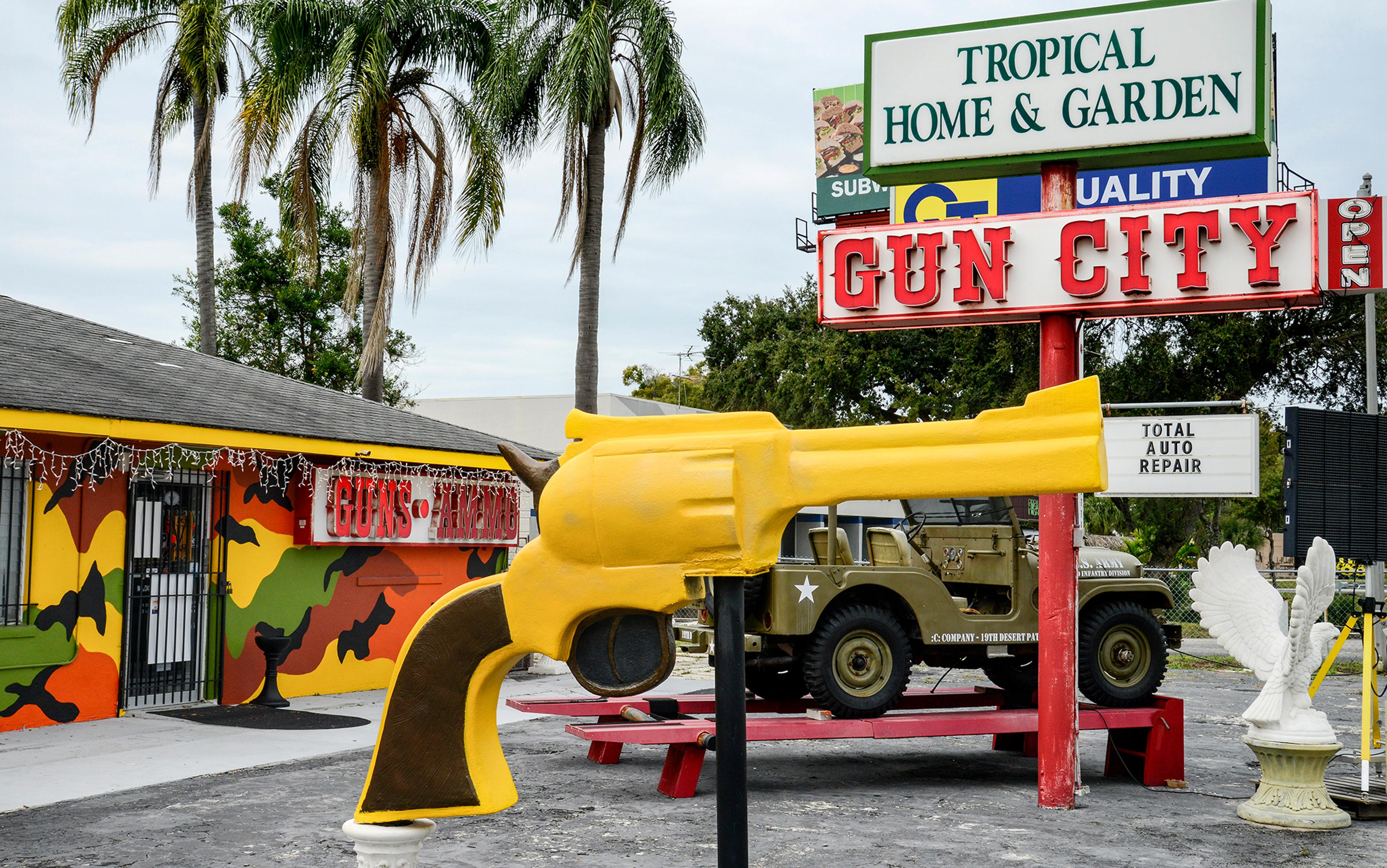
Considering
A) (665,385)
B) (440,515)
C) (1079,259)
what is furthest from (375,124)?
(665,385)

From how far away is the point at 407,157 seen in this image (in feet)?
71.9

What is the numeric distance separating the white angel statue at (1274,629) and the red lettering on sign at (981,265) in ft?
8.15

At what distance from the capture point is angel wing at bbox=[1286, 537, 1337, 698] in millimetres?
8047

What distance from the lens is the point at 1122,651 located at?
10258mm

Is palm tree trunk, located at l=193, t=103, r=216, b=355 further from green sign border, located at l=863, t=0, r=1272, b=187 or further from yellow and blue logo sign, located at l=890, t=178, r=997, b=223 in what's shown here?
green sign border, located at l=863, t=0, r=1272, b=187

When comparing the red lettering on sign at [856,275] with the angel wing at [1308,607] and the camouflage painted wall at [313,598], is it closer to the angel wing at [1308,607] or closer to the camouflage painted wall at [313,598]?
the angel wing at [1308,607]

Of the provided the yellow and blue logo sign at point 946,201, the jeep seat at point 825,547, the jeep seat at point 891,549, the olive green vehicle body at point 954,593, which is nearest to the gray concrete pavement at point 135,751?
the olive green vehicle body at point 954,593

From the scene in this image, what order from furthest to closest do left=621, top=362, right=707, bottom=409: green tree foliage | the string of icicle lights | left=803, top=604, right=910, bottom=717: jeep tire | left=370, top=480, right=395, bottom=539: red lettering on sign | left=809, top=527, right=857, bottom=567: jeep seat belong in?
left=621, top=362, right=707, bottom=409: green tree foliage < left=370, top=480, right=395, bottom=539: red lettering on sign < the string of icicle lights < left=809, top=527, right=857, bottom=567: jeep seat < left=803, top=604, right=910, bottom=717: jeep tire

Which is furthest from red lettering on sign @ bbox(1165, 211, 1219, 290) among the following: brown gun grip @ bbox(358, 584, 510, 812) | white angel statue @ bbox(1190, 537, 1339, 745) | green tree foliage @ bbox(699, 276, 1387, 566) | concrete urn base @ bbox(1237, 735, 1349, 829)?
green tree foliage @ bbox(699, 276, 1387, 566)

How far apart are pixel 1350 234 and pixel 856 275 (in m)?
3.59

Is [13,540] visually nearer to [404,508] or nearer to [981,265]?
[404,508]

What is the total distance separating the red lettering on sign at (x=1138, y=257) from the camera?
8219 mm

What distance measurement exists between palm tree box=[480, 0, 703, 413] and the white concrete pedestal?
16641 millimetres

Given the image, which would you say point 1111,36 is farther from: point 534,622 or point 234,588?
point 234,588
